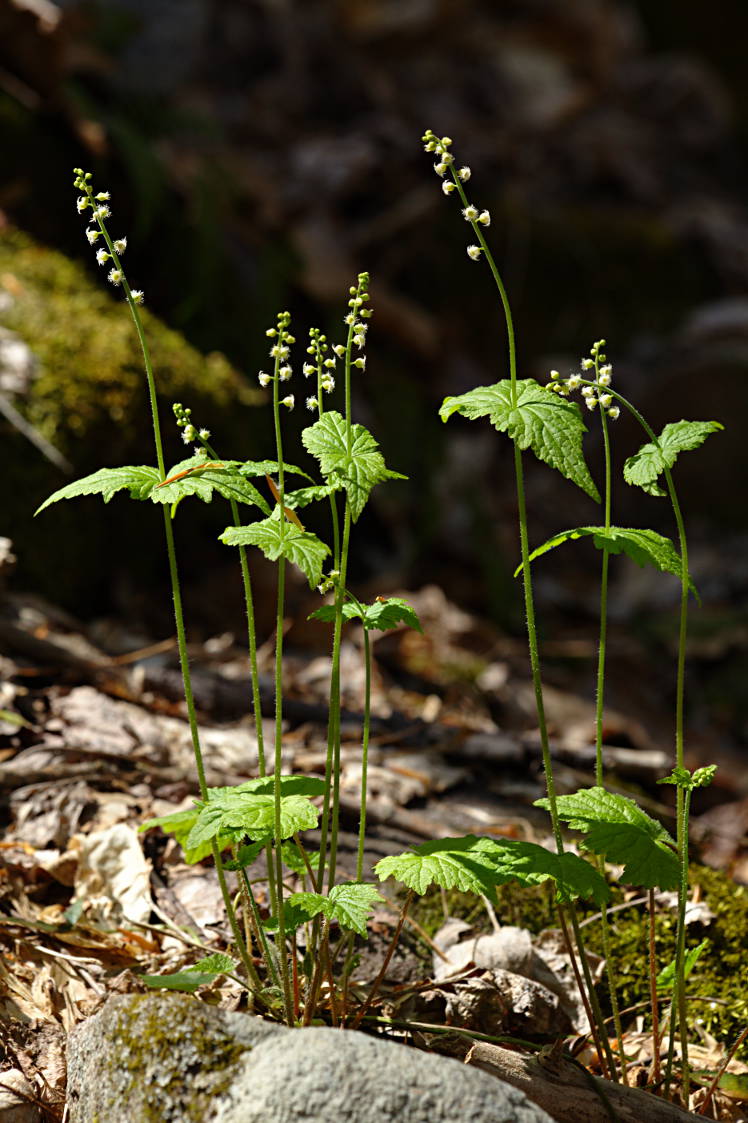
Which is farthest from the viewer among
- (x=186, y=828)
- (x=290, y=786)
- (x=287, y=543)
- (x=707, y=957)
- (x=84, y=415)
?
(x=84, y=415)

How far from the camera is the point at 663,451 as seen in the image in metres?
1.64

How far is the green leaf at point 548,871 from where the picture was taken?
1.45 m

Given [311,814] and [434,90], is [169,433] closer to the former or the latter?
[311,814]

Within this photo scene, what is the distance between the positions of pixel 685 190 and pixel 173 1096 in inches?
378

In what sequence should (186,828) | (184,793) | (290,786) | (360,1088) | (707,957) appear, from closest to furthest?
(360,1088) → (290,786) → (186,828) → (707,957) → (184,793)

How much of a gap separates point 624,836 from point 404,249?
5999mm

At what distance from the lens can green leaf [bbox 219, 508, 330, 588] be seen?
4.64 ft

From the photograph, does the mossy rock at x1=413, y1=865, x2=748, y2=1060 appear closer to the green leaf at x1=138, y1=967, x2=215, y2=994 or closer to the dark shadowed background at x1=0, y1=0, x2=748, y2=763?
the green leaf at x1=138, y1=967, x2=215, y2=994

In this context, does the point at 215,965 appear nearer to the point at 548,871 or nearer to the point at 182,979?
the point at 182,979

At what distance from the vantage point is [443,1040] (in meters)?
1.69

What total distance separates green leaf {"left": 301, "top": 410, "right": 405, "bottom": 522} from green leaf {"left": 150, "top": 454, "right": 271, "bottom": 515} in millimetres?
133

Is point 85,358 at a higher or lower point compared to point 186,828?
higher

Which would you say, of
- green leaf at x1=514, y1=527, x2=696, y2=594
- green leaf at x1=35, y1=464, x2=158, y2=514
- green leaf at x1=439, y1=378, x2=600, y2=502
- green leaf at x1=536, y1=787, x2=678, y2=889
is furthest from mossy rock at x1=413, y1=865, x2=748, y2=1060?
green leaf at x1=35, y1=464, x2=158, y2=514

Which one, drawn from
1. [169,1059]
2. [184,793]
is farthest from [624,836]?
[184,793]
